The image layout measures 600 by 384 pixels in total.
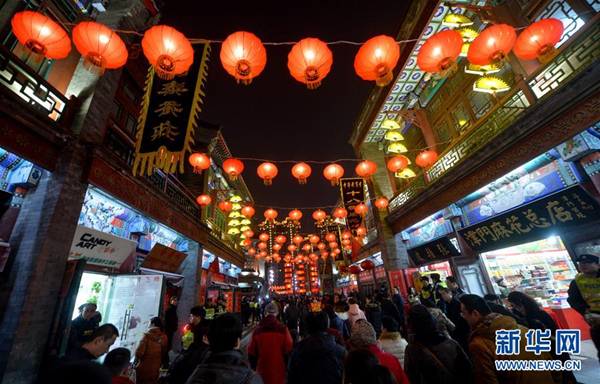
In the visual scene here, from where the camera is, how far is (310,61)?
538cm

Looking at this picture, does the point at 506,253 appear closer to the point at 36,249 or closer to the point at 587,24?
the point at 587,24

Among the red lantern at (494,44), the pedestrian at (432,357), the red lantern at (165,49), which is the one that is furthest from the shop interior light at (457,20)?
the pedestrian at (432,357)

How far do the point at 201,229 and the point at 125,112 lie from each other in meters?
6.14

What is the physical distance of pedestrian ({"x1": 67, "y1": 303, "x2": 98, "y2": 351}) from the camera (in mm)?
5180

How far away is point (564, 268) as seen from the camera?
24.4ft

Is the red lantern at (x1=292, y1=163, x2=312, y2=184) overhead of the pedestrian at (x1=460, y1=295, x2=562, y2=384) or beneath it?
overhead

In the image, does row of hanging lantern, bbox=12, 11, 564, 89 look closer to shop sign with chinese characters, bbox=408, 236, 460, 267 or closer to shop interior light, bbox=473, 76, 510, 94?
shop interior light, bbox=473, 76, 510, 94

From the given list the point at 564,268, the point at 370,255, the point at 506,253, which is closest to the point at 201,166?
the point at 506,253

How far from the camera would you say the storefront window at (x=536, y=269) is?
7395 mm

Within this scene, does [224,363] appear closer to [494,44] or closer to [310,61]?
[310,61]

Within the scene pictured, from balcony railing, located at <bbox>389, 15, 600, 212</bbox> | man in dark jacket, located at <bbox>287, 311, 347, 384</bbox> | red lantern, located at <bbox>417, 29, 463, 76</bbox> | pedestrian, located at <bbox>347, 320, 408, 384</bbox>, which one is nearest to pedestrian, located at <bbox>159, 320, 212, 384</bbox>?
man in dark jacket, located at <bbox>287, 311, 347, 384</bbox>

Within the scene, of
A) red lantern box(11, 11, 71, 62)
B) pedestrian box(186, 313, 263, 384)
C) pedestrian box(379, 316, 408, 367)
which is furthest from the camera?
red lantern box(11, 11, 71, 62)

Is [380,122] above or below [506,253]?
above

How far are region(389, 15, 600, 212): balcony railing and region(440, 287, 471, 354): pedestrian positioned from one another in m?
5.02
